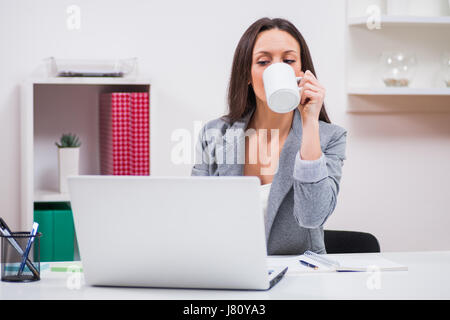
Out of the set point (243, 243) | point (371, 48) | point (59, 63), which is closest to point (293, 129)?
point (243, 243)

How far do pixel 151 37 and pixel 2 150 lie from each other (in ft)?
2.56

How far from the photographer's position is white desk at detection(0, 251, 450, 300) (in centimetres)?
114

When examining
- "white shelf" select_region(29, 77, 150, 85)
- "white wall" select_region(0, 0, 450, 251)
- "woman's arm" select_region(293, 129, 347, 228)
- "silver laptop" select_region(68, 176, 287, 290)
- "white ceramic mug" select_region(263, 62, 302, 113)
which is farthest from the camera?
"white wall" select_region(0, 0, 450, 251)

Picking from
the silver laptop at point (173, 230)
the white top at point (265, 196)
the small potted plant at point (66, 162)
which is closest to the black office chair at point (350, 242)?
the white top at point (265, 196)

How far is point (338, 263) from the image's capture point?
55.7 inches

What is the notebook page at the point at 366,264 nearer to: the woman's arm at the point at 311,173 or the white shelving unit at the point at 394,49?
the woman's arm at the point at 311,173

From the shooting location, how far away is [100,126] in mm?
2670

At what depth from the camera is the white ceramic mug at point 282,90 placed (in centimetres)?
138

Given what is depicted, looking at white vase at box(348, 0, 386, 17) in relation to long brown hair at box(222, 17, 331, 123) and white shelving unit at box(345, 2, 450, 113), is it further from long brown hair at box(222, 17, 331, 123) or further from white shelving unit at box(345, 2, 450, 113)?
long brown hair at box(222, 17, 331, 123)

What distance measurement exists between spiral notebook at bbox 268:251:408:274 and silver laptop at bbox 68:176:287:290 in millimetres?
258

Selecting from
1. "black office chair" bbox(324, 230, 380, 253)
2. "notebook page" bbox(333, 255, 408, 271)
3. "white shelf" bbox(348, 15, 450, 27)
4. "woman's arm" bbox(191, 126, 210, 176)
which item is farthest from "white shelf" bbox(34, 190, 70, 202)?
"white shelf" bbox(348, 15, 450, 27)

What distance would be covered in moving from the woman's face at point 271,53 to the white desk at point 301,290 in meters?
0.71

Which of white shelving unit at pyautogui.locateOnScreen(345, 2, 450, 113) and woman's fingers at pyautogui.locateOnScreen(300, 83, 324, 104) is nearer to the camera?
woman's fingers at pyautogui.locateOnScreen(300, 83, 324, 104)
